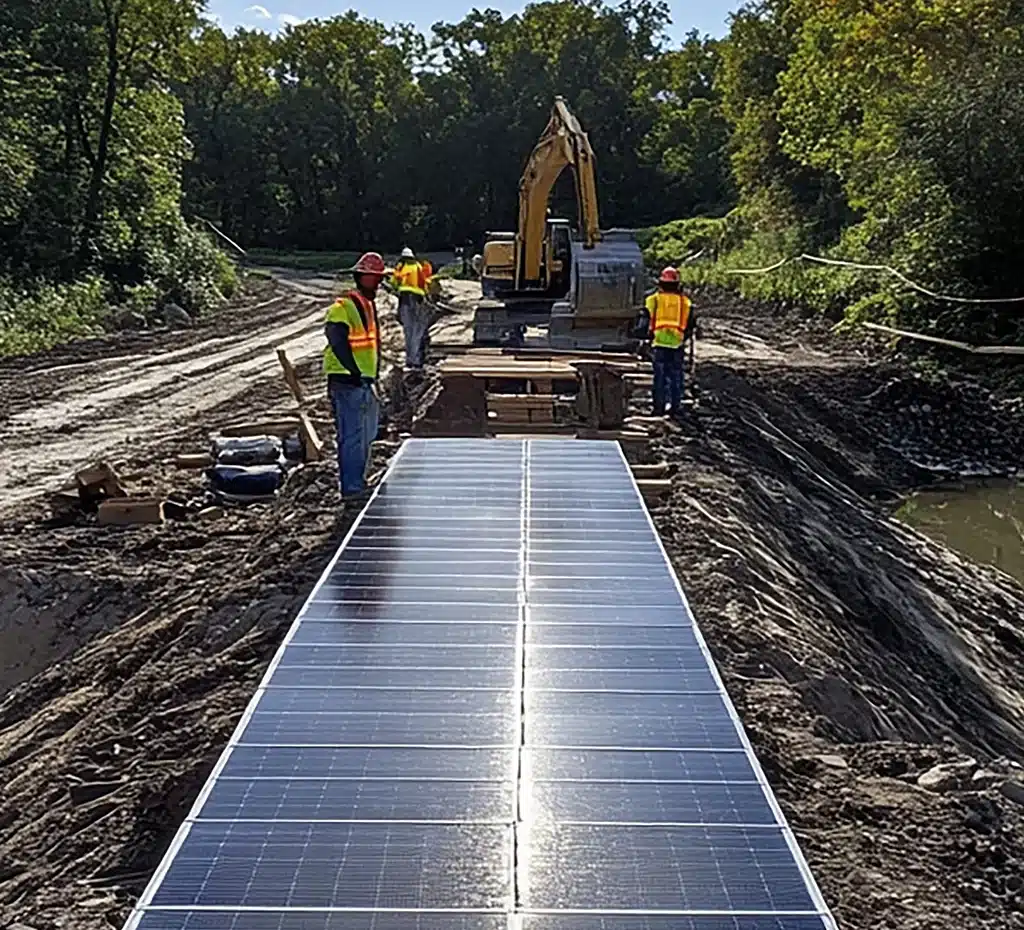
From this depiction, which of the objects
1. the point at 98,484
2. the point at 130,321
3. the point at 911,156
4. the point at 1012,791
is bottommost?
the point at 130,321

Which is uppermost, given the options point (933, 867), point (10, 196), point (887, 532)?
point (10, 196)

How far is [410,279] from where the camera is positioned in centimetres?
2194

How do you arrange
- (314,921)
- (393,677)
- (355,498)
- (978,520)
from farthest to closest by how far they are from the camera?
(978,520) < (355,498) < (393,677) < (314,921)

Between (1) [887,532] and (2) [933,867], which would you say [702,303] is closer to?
(1) [887,532]

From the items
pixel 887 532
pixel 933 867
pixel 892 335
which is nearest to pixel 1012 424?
pixel 892 335

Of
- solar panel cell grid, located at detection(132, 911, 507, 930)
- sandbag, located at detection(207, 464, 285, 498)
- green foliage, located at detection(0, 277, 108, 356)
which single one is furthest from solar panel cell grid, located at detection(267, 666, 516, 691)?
green foliage, located at detection(0, 277, 108, 356)

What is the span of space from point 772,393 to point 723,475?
930 cm

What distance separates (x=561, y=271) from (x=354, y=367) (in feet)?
49.4

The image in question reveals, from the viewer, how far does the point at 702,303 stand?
43.4m

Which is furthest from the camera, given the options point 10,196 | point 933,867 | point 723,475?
point 10,196

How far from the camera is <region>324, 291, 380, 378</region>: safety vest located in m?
11.7

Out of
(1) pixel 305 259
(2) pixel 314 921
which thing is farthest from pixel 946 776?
(1) pixel 305 259

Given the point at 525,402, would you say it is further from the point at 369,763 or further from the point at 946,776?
the point at 369,763

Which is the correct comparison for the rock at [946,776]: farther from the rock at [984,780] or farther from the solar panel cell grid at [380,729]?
the solar panel cell grid at [380,729]
